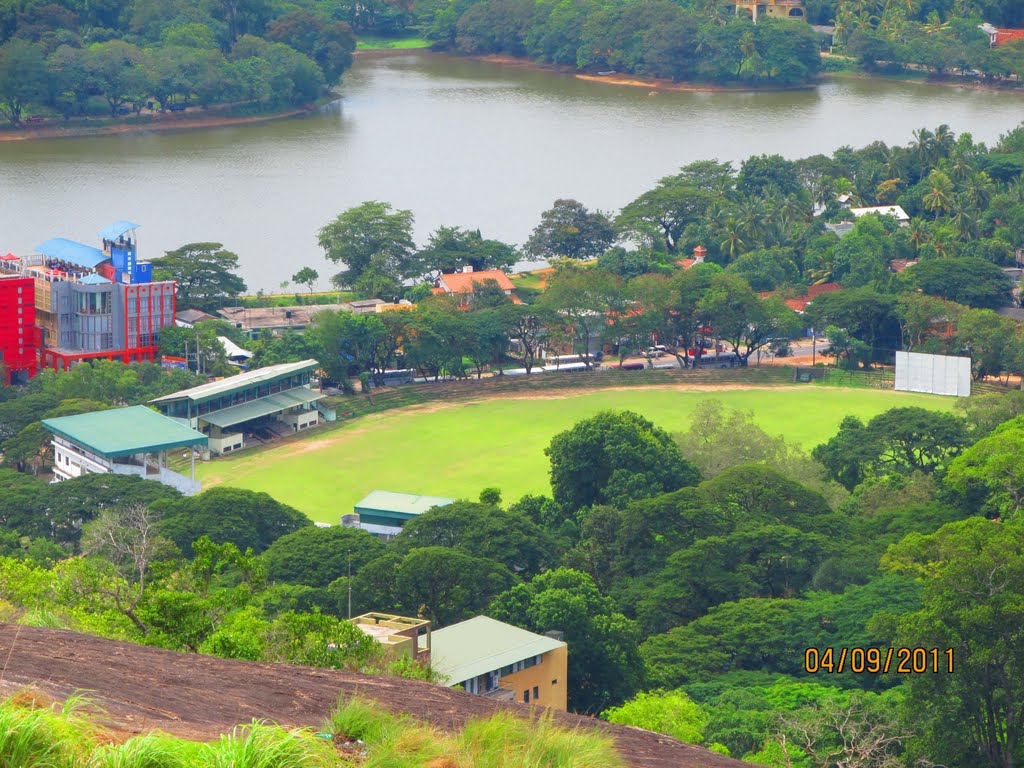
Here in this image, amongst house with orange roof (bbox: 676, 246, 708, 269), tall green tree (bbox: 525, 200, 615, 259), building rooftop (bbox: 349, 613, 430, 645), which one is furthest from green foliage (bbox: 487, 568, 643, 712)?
tall green tree (bbox: 525, 200, 615, 259)

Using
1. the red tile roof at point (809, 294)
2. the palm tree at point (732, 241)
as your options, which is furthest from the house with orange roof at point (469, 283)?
the red tile roof at point (809, 294)

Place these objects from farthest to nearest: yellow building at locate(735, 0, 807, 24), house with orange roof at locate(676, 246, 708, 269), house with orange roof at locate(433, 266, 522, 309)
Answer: yellow building at locate(735, 0, 807, 24), house with orange roof at locate(676, 246, 708, 269), house with orange roof at locate(433, 266, 522, 309)

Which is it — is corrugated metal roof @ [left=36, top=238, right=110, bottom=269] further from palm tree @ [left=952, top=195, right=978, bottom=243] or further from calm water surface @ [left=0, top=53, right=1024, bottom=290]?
palm tree @ [left=952, top=195, right=978, bottom=243]

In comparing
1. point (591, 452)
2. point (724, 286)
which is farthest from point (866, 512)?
point (724, 286)

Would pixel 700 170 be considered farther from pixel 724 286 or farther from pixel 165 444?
pixel 165 444

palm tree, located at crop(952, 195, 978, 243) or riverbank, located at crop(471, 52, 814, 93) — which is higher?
riverbank, located at crop(471, 52, 814, 93)

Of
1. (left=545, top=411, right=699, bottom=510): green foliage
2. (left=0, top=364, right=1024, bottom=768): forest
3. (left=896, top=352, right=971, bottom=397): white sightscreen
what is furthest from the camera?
(left=896, top=352, right=971, bottom=397): white sightscreen
